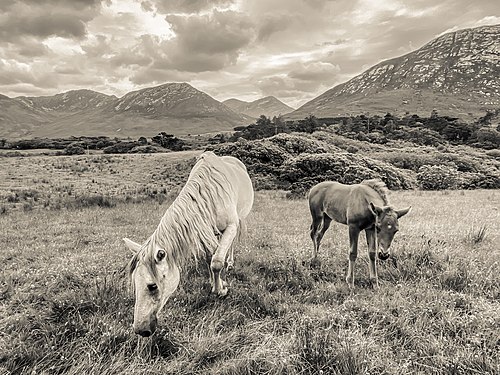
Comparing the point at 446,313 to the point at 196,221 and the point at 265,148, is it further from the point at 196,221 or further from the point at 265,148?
the point at 265,148

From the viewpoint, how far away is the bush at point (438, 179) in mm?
28969

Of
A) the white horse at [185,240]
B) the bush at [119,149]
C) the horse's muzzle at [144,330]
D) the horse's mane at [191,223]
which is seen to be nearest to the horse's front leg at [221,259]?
the white horse at [185,240]

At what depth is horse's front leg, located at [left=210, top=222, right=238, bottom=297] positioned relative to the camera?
478 cm

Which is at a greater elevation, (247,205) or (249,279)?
(247,205)

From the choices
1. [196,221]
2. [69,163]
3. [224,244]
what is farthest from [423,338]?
[69,163]

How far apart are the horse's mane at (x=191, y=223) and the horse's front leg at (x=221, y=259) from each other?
5.1 inches

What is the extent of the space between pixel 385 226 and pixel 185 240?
3.13 m

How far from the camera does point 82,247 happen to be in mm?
8508

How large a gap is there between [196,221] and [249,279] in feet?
6.24

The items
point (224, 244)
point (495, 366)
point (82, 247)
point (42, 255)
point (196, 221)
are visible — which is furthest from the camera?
point (82, 247)

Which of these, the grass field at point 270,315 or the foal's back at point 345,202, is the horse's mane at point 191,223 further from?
the foal's back at point 345,202

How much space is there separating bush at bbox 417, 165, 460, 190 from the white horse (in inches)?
1127

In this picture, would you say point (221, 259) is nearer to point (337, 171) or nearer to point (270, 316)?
point (270, 316)

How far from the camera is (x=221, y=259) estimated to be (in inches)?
188
